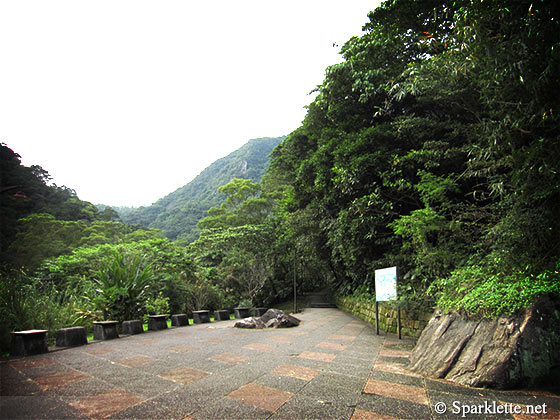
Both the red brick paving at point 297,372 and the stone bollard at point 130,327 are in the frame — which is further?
the stone bollard at point 130,327

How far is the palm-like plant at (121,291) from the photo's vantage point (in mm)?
6477

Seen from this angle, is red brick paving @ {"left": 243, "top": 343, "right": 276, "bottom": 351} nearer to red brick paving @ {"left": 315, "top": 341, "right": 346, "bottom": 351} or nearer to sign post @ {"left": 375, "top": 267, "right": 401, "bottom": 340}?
red brick paving @ {"left": 315, "top": 341, "right": 346, "bottom": 351}

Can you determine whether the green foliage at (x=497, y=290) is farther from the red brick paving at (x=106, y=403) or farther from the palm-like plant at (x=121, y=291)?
the palm-like plant at (x=121, y=291)

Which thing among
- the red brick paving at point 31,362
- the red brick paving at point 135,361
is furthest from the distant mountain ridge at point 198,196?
the red brick paving at point 135,361

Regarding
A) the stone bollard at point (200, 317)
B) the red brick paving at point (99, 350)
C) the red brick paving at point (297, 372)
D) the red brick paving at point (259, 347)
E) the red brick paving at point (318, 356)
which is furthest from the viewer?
the stone bollard at point (200, 317)

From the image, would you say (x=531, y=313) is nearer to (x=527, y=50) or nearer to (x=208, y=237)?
(x=527, y=50)

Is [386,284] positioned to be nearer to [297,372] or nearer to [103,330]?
[297,372]

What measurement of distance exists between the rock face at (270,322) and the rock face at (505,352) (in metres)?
4.39

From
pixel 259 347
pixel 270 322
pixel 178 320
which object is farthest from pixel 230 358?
pixel 178 320

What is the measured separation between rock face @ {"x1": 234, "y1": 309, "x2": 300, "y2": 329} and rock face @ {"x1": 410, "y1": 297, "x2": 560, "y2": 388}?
4.39 metres

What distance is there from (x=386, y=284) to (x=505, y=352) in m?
3.12

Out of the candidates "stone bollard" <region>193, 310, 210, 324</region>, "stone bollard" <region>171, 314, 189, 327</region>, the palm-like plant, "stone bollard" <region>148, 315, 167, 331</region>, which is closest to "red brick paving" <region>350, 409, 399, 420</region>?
"stone bollard" <region>148, 315, 167, 331</region>

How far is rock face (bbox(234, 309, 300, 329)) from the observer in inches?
283

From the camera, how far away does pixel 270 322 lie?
748 centimetres
